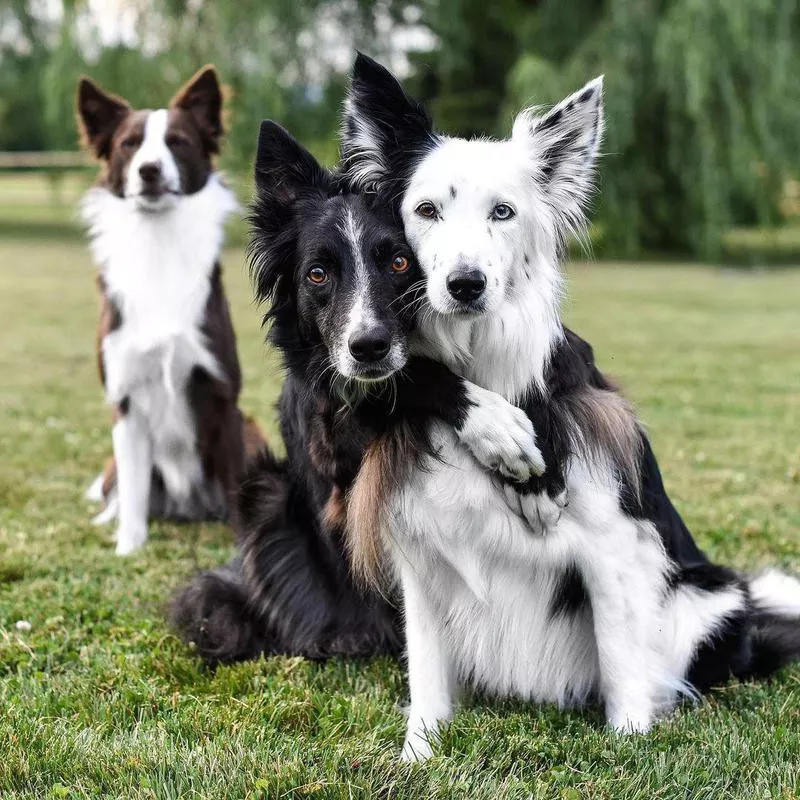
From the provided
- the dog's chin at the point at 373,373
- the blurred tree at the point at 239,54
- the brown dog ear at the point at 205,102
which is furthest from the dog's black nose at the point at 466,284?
the blurred tree at the point at 239,54

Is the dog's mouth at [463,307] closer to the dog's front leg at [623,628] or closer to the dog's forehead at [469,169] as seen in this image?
the dog's forehead at [469,169]

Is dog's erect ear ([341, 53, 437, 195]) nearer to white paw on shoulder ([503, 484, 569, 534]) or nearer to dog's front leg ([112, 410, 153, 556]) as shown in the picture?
white paw on shoulder ([503, 484, 569, 534])

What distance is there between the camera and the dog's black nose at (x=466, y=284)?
2.70 m

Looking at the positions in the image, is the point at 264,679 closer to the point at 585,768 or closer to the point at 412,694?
the point at 412,694

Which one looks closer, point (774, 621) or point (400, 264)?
point (400, 264)

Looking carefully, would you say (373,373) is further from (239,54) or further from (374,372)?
(239,54)

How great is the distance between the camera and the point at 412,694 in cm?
320

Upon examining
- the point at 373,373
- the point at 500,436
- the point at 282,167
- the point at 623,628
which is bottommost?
the point at 623,628

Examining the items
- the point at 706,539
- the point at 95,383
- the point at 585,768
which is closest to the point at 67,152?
the point at 95,383

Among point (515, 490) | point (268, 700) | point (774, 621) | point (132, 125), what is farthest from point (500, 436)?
point (132, 125)

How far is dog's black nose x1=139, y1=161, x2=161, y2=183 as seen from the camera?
A: 509 centimetres

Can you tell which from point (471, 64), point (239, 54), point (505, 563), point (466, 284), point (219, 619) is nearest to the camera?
point (466, 284)

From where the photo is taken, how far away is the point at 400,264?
9.59 feet

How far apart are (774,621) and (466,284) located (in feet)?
5.83
